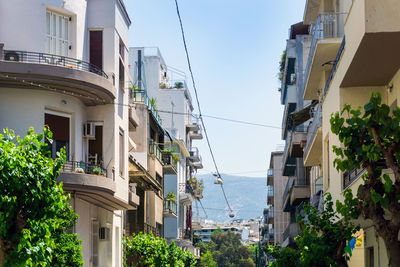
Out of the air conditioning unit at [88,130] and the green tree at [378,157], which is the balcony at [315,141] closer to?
the air conditioning unit at [88,130]

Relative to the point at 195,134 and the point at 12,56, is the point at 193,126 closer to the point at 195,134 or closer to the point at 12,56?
the point at 195,134

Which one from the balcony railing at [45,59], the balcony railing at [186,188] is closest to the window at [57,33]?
the balcony railing at [45,59]

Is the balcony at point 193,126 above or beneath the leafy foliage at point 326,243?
above

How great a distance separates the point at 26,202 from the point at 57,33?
11.4m

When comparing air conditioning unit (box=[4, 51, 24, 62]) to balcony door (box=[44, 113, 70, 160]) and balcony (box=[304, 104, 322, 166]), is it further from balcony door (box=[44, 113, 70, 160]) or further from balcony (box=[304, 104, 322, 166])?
balcony (box=[304, 104, 322, 166])

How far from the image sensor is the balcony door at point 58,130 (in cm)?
2500

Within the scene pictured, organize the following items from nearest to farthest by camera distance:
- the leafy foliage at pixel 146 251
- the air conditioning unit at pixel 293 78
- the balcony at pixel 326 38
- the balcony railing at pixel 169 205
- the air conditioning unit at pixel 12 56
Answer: the balcony at pixel 326 38
the air conditioning unit at pixel 12 56
the leafy foliage at pixel 146 251
the air conditioning unit at pixel 293 78
the balcony railing at pixel 169 205

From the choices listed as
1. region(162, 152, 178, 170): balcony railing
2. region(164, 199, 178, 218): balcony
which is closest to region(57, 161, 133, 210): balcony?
region(162, 152, 178, 170): balcony railing

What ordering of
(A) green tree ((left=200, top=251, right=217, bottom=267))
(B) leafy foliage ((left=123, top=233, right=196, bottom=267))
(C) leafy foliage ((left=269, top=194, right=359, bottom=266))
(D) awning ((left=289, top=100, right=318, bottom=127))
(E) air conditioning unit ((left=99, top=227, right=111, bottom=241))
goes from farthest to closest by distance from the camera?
1. (A) green tree ((left=200, top=251, right=217, bottom=267))
2. (D) awning ((left=289, top=100, right=318, bottom=127))
3. (B) leafy foliage ((left=123, top=233, right=196, bottom=267))
4. (E) air conditioning unit ((left=99, top=227, right=111, bottom=241))
5. (C) leafy foliage ((left=269, top=194, right=359, bottom=266))

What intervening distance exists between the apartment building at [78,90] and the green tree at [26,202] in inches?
324

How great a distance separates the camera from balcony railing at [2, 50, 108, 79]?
2386 cm

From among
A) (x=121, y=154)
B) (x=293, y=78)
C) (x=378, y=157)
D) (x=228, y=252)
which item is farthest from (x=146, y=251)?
(x=228, y=252)

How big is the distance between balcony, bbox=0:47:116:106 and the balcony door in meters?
0.87

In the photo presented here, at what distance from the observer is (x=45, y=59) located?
2444 cm
